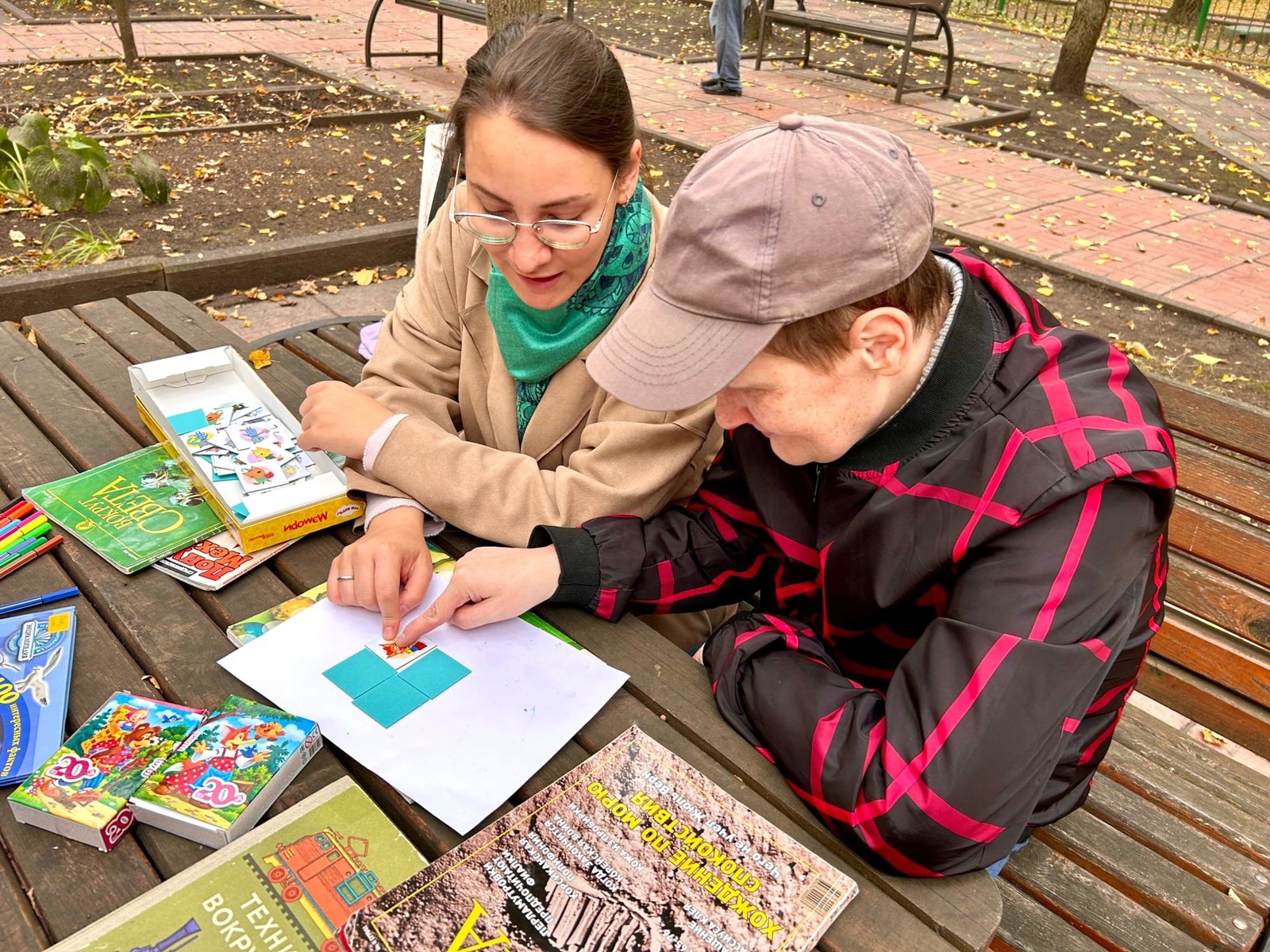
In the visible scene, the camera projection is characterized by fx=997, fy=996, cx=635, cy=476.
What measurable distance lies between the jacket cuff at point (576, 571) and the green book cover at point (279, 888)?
1.47ft

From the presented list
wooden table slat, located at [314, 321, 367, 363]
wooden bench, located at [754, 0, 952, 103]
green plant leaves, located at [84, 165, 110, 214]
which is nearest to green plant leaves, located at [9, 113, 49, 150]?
green plant leaves, located at [84, 165, 110, 214]

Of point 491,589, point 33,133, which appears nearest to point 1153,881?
point 491,589

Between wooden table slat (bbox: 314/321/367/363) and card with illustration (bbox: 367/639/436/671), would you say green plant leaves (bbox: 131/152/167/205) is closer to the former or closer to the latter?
wooden table slat (bbox: 314/321/367/363)

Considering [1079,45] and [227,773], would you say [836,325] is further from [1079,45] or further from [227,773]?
[1079,45]

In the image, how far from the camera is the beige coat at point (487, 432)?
1.67 metres

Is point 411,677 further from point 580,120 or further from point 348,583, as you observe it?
point 580,120

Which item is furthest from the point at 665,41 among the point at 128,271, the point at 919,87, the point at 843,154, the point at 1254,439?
the point at 843,154

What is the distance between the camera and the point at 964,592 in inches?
46.6

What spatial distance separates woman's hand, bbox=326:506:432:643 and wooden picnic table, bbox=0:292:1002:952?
99mm

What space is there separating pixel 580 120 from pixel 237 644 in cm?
95

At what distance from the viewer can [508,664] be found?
1400mm

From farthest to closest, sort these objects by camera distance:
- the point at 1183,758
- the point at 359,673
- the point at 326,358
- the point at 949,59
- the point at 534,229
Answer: the point at 949,59 → the point at 326,358 → the point at 1183,758 → the point at 534,229 → the point at 359,673

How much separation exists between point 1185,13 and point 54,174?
17216 mm

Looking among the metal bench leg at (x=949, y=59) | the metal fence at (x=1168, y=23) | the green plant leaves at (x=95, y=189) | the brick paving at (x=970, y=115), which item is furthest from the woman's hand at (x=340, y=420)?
the metal fence at (x=1168, y=23)
